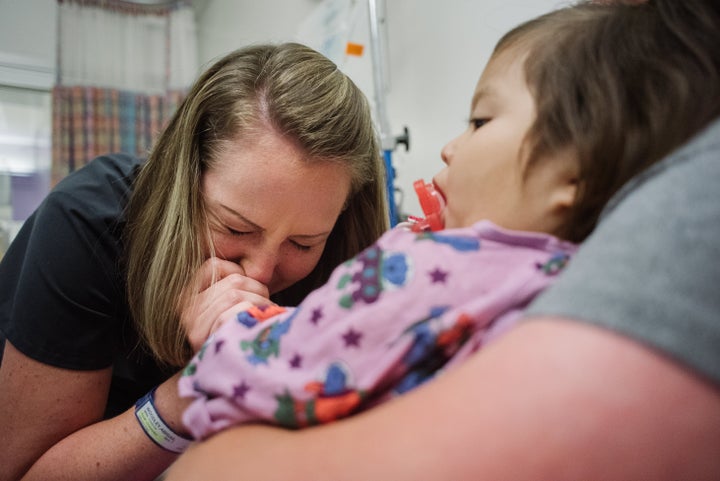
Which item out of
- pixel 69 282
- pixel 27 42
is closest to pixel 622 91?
pixel 69 282

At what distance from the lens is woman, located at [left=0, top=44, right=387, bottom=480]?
795 mm

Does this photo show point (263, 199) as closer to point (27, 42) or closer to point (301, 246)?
point (301, 246)

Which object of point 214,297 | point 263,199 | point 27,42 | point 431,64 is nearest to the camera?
point 214,297

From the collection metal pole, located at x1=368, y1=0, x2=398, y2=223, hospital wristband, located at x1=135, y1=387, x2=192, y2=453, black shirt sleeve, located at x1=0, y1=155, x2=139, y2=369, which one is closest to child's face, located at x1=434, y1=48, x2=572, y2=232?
hospital wristband, located at x1=135, y1=387, x2=192, y2=453

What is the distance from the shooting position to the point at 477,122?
2.01 feet

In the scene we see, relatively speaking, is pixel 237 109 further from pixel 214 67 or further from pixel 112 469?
pixel 112 469

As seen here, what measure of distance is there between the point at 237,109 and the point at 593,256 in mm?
742

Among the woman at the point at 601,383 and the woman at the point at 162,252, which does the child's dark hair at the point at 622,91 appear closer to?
the woman at the point at 601,383

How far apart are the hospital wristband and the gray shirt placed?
63 centimetres

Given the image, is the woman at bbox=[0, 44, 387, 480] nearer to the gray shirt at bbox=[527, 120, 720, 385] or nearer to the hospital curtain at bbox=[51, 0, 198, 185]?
the gray shirt at bbox=[527, 120, 720, 385]

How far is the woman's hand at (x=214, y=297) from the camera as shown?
0.68 metres

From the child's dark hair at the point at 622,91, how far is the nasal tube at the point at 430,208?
0.17 metres

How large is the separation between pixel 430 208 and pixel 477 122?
15cm

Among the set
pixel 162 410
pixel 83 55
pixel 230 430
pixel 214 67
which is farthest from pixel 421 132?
pixel 83 55
